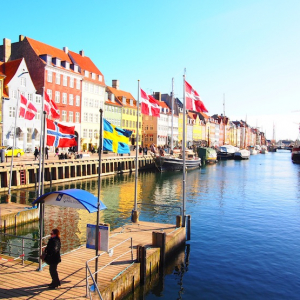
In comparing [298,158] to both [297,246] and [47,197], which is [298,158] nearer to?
[297,246]

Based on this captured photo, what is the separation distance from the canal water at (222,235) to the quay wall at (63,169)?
271cm

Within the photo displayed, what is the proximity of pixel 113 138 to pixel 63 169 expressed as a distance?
3217 centimetres

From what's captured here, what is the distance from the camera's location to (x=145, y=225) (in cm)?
2075

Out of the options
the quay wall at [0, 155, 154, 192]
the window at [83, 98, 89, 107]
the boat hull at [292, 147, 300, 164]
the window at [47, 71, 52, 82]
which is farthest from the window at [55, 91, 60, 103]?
the boat hull at [292, 147, 300, 164]

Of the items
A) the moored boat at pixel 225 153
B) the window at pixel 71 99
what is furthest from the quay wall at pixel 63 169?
the moored boat at pixel 225 153

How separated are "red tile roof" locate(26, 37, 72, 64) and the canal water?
29.8m

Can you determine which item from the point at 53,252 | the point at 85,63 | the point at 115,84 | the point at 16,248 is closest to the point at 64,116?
the point at 85,63

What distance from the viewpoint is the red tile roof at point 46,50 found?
63.5 m

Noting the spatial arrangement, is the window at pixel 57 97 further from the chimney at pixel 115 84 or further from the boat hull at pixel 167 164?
the chimney at pixel 115 84

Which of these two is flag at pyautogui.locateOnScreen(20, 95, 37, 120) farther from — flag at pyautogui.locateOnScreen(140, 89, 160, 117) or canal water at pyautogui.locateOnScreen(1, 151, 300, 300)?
flag at pyautogui.locateOnScreen(140, 89, 160, 117)

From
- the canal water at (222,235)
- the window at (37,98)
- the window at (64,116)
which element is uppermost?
the window at (37,98)

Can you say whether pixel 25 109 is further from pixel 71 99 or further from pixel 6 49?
pixel 71 99

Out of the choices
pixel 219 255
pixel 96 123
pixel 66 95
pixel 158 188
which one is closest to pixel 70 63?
pixel 66 95

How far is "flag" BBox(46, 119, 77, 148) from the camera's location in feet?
71.7
